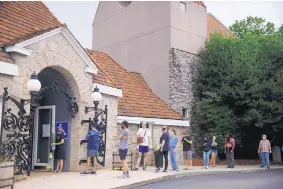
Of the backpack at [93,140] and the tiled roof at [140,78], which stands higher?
the tiled roof at [140,78]

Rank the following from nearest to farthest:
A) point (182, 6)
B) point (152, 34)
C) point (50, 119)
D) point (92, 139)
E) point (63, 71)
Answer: point (92, 139)
point (63, 71)
point (50, 119)
point (152, 34)
point (182, 6)

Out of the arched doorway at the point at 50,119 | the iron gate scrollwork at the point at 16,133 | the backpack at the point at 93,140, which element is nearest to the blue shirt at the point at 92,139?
the backpack at the point at 93,140

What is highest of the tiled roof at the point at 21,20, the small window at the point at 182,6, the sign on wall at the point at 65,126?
the small window at the point at 182,6

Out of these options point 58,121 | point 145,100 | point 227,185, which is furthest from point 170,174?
point 145,100

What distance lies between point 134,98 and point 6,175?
10.8m

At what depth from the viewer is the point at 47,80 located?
1318 cm

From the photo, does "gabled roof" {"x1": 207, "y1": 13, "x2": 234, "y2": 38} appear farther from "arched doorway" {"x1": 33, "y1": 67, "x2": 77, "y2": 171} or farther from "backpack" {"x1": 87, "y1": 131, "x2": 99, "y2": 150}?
"backpack" {"x1": 87, "y1": 131, "x2": 99, "y2": 150}

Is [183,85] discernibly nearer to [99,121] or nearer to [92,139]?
[99,121]

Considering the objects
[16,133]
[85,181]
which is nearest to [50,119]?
[16,133]

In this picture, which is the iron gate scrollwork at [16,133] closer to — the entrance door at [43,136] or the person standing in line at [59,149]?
the person standing in line at [59,149]

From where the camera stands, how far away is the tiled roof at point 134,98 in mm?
17406

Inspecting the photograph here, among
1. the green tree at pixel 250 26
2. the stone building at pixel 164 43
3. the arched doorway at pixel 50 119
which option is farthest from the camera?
the green tree at pixel 250 26

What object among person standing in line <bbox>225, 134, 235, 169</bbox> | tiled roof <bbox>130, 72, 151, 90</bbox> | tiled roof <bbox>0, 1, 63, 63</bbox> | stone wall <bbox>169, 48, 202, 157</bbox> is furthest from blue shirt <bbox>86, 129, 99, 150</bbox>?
tiled roof <bbox>130, 72, 151, 90</bbox>

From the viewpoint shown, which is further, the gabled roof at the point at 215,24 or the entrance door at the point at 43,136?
→ the gabled roof at the point at 215,24
